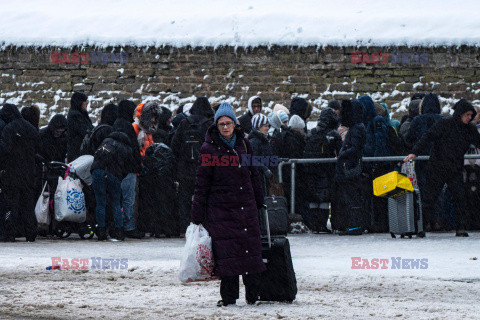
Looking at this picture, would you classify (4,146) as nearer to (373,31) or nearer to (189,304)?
(189,304)

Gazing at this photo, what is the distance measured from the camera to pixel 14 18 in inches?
918

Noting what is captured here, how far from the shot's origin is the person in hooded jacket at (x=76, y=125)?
13.1 meters

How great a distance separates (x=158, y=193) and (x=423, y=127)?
12.4ft

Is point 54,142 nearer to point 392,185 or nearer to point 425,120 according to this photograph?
point 392,185

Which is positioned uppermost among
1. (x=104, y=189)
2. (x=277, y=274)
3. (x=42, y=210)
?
(x=104, y=189)

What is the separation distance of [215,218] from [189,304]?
0.69 metres

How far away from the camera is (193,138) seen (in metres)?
12.1

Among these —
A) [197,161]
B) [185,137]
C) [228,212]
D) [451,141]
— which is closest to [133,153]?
[185,137]

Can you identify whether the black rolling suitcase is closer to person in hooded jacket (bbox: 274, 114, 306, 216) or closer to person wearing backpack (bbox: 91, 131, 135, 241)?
person wearing backpack (bbox: 91, 131, 135, 241)

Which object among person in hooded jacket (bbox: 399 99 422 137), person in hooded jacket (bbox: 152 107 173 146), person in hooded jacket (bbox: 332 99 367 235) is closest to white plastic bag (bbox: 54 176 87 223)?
person in hooded jacket (bbox: 152 107 173 146)

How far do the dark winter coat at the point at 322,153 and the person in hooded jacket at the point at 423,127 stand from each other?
1024mm

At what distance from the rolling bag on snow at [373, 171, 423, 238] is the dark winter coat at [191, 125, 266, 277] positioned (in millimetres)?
4939

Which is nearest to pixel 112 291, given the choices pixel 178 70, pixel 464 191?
pixel 464 191

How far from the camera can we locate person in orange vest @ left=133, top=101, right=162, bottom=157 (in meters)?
12.5
